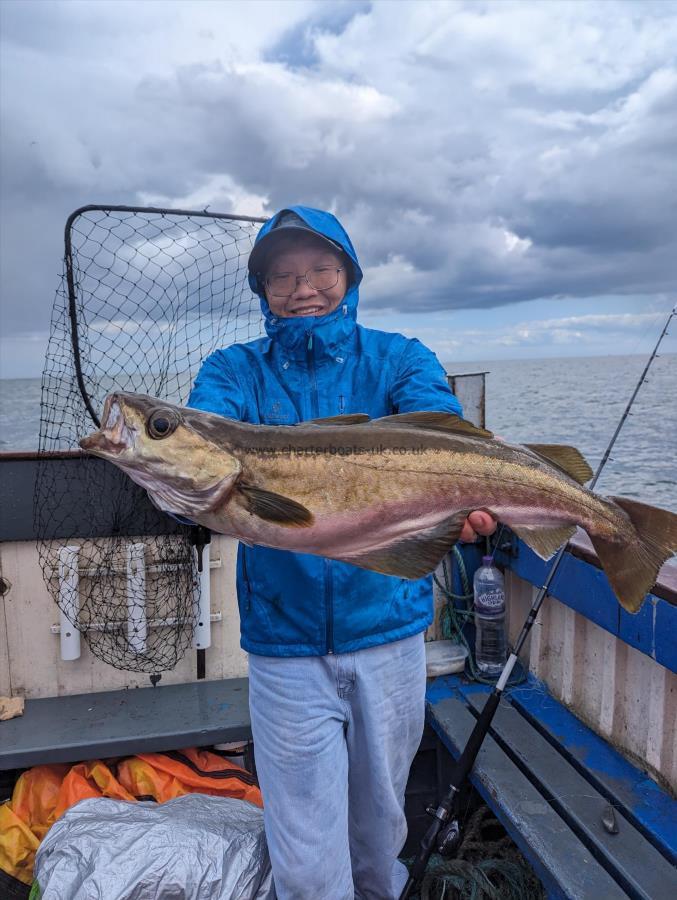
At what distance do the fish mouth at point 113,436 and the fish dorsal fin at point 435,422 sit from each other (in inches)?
39.3

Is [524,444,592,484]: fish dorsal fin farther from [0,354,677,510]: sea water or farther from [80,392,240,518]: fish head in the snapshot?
[0,354,677,510]: sea water

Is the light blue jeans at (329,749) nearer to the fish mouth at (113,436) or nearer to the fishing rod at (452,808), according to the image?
the fishing rod at (452,808)

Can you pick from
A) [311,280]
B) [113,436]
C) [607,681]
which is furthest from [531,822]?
[311,280]

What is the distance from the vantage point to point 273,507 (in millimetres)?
2377

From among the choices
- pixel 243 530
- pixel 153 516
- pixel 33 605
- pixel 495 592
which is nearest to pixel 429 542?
pixel 243 530

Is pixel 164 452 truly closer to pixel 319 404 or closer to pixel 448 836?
pixel 319 404

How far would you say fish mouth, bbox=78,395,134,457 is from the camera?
228 centimetres

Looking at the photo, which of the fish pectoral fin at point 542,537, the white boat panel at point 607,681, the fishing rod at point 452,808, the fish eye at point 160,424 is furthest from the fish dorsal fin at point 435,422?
the white boat panel at point 607,681

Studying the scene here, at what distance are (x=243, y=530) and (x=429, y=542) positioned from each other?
0.79 m

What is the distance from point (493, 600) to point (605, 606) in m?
1.33

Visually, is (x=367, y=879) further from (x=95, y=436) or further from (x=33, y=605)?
(x=33, y=605)

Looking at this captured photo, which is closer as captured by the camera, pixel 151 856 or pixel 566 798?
pixel 151 856

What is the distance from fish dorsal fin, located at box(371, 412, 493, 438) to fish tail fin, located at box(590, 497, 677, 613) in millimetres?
770

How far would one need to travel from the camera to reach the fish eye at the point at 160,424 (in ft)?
7.54
